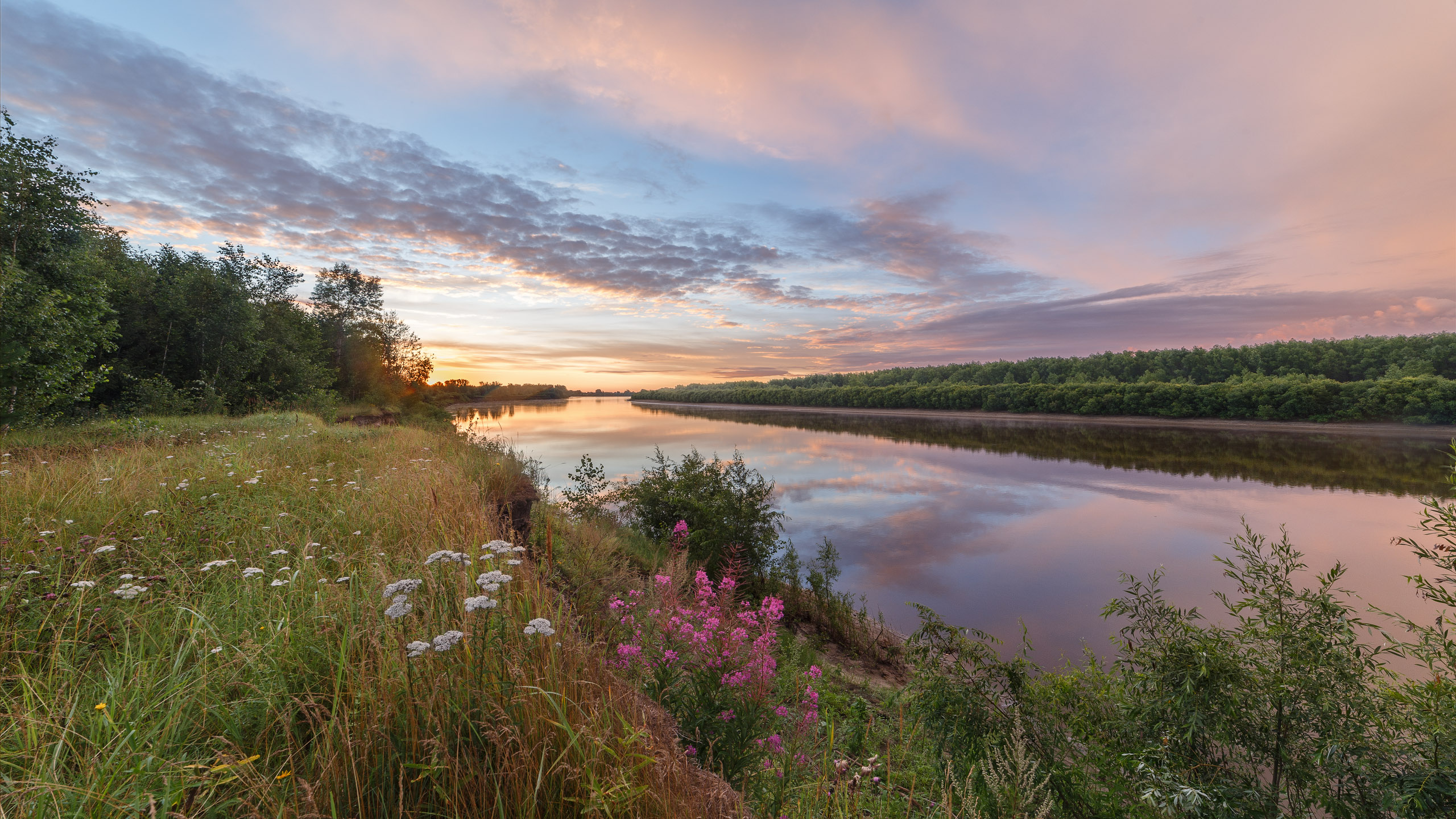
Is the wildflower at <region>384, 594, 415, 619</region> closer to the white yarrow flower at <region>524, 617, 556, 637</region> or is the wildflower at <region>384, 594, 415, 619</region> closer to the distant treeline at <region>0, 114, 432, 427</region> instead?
the white yarrow flower at <region>524, 617, 556, 637</region>

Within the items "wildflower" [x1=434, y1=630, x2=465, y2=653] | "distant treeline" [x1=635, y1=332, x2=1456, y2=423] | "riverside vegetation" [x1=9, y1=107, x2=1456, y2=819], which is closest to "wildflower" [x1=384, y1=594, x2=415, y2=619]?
"riverside vegetation" [x1=9, y1=107, x2=1456, y2=819]

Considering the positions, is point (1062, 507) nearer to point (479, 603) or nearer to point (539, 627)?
point (539, 627)

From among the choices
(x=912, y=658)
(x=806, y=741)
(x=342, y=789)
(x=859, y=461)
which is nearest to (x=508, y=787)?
(x=342, y=789)

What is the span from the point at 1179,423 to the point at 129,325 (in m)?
77.8

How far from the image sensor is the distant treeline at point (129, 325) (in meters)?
12.2

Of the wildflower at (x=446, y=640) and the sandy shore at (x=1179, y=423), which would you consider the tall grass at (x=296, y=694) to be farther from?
the sandy shore at (x=1179, y=423)

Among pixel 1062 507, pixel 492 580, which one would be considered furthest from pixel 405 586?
pixel 1062 507

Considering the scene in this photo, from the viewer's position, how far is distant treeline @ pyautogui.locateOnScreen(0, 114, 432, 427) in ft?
40.2

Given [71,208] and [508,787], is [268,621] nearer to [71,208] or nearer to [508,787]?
[508,787]

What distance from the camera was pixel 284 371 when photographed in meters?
29.3

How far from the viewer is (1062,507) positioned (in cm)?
2020

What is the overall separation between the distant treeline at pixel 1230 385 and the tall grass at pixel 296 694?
2531 inches

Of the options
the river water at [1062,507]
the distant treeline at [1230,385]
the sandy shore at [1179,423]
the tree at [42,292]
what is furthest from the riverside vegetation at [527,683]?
the distant treeline at [1230,385]

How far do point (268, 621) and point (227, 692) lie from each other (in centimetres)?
45
